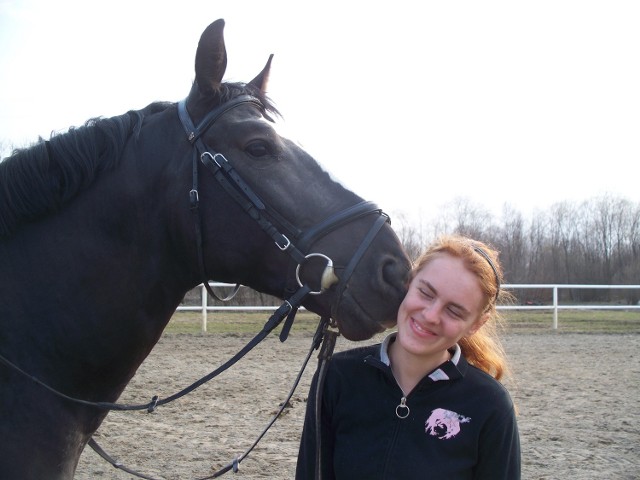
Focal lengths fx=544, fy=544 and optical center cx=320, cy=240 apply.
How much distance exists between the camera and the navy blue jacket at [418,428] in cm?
181

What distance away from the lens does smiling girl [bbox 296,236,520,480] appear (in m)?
1.82

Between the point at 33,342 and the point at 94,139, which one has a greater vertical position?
the point at 94,139

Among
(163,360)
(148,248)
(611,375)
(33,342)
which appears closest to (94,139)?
(148,248)

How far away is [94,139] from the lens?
7.30ft

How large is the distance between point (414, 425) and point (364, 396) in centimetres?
20

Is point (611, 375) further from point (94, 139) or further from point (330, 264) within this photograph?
point (94, 139)

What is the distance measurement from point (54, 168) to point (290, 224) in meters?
0.97

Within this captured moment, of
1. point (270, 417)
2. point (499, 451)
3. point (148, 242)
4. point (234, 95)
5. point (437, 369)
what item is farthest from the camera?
point (270, 417)

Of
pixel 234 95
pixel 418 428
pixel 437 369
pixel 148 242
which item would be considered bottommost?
pixel 418 428

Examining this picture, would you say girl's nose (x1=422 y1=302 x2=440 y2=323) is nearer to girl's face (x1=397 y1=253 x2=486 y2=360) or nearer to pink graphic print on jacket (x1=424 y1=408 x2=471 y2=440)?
girl's face (x1=397 y1=253 x2=486 y2=360)

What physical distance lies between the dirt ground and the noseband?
2882 mm

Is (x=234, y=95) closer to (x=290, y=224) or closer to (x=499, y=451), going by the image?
(x=290, y=224)

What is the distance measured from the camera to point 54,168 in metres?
2.17

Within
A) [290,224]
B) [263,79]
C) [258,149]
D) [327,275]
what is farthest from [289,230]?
[263,79]
